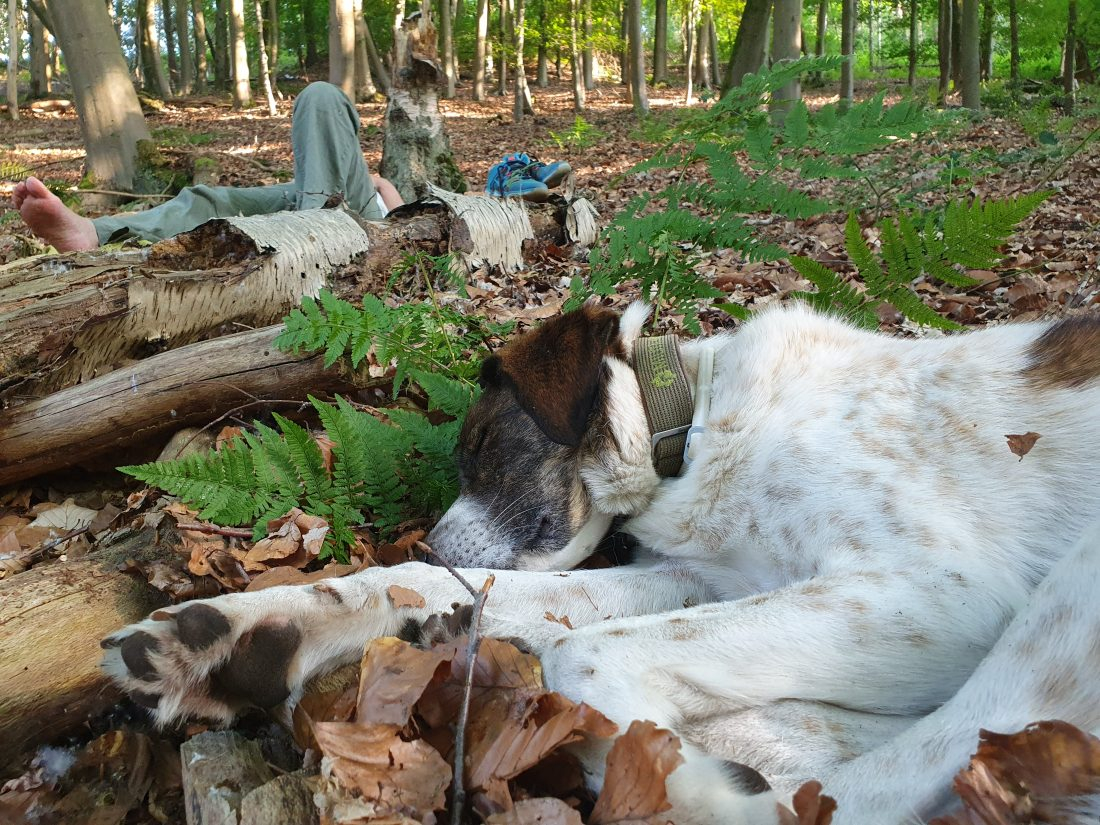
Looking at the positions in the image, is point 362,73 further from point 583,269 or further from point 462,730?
point 462,730

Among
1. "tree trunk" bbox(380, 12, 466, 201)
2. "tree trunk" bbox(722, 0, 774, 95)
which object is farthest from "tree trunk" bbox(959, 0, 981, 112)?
"tree trunk" bbox(380, 12, 466, 201)

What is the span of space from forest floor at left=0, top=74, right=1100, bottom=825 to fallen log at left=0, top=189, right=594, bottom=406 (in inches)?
23.3

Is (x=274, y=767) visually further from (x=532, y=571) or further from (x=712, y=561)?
→ (x=712, y=561)

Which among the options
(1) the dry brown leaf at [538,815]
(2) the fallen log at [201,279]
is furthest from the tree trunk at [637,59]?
(1) the dry brown leaf at [538,815]

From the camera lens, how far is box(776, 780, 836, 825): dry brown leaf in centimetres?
175

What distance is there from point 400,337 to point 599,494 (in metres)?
1.49

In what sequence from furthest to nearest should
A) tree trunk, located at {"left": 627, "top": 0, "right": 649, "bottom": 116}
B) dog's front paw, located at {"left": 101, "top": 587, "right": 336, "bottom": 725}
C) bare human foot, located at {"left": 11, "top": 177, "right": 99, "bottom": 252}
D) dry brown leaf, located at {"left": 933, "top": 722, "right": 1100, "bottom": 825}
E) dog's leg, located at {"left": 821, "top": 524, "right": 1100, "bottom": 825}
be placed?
tree trunk, located at {"left": 627, "top": 0, "right": 649, "bottom": 116}, bare human foot, located at {"left": 11, "top": 177, "right": 99, "bottom": 252}, dog's front paw, located at {"left": 101, "top": 587, "right": 336, "bottom": 725}, dog's leg, located at {"left": 821, "top": 524, "right": 1100, "bottom": 825}, dry brown leaf, located at {"left": 933, "top": 722, "right": 1100, "bottom": 825}

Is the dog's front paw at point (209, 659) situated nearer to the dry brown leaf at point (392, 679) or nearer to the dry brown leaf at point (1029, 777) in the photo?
the dry brown leaf at point (392, 679)

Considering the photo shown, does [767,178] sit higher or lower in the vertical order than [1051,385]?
higher

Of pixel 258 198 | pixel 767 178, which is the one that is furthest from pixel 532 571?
pixel 258 198

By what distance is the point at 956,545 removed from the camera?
2443 millimetres

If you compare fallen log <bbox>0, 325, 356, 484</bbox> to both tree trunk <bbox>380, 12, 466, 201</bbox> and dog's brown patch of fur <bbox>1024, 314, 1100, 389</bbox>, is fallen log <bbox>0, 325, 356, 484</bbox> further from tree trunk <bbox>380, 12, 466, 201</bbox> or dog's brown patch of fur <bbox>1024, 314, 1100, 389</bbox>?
tree trunk <bbox>380, 12, 466, 201</bbox>

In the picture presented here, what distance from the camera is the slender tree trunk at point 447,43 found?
2650cm

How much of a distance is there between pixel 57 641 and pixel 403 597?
1.07 m
